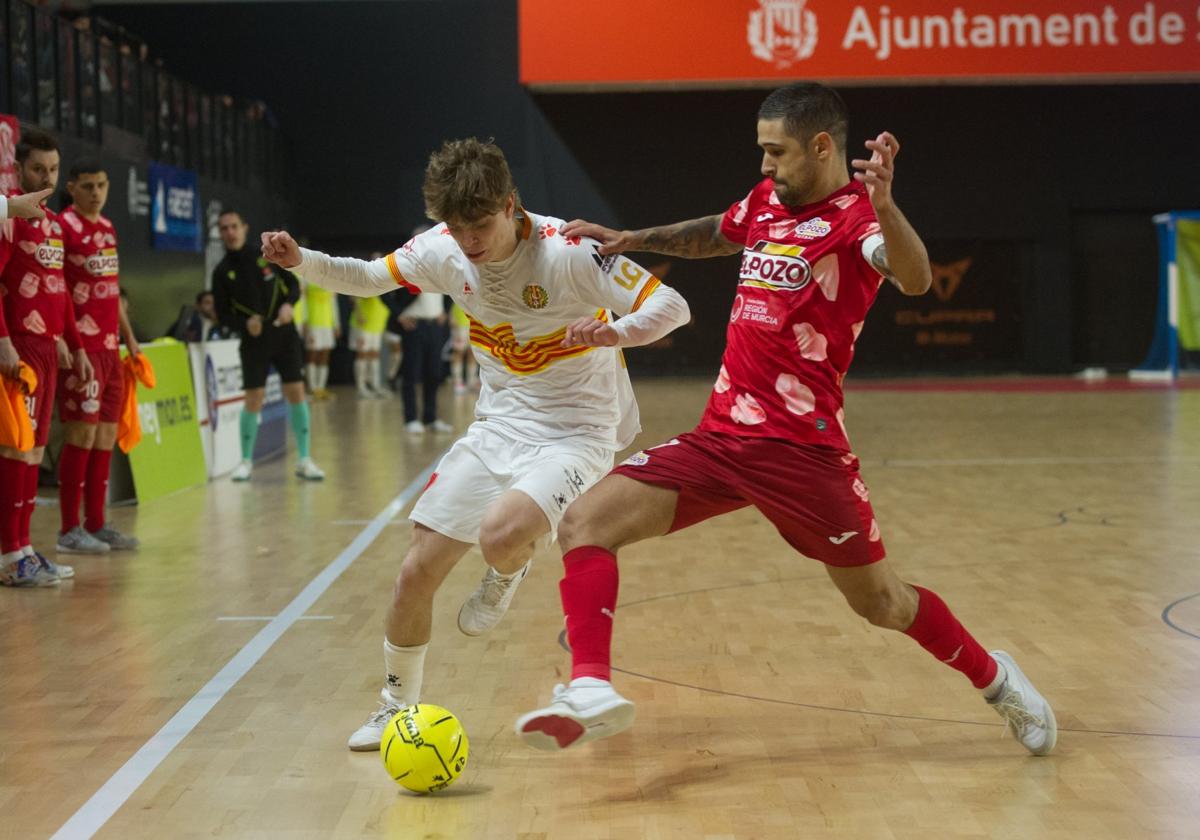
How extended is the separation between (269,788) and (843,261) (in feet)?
6.64

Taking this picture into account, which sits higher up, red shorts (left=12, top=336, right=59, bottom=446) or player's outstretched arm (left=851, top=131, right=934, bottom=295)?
player's outstretched arm (left=851, top=131, right=934, bottom=295)

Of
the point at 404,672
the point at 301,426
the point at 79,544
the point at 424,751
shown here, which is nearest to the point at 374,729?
the point at 404,672

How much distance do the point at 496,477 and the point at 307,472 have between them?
267 inches

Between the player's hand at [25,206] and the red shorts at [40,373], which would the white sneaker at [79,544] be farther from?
the player's hand at [25,206]

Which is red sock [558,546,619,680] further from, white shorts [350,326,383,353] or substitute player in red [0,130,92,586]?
white shorts [350,326,383,353]

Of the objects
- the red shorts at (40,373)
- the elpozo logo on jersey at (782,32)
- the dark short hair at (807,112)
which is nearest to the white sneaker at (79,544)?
the red shorts at (40,373)

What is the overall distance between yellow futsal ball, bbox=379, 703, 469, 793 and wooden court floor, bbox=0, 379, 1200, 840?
0.06m

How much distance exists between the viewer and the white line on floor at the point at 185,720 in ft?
11.1

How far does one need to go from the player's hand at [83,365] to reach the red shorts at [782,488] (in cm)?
436

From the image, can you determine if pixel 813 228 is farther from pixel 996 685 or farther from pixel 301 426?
pixel 301 426

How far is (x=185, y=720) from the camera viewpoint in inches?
167

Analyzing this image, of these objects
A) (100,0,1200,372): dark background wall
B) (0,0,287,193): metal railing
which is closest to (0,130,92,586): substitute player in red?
(0,0,287,193): metal railing

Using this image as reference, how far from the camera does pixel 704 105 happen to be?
23.0m

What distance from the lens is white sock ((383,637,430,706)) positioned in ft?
12.9
